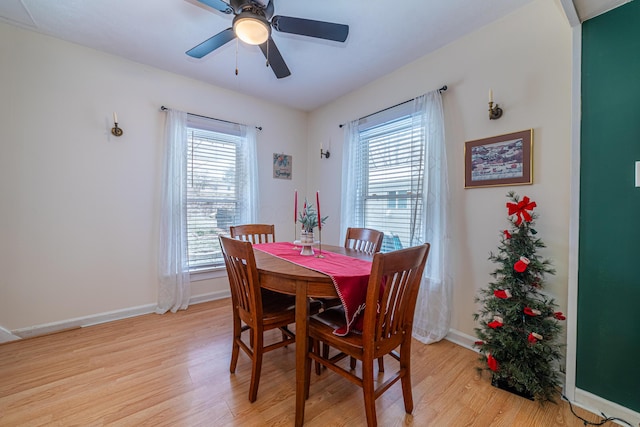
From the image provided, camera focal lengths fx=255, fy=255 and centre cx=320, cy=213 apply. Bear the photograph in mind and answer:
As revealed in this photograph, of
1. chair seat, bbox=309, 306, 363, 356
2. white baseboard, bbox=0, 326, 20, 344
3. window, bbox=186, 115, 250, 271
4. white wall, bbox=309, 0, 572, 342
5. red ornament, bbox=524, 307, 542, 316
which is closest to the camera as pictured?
chair seat, bbox=309, 306, 363, 356

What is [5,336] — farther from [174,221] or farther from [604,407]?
[604,407]

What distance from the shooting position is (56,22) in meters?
2.07

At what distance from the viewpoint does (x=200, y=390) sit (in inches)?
63.0

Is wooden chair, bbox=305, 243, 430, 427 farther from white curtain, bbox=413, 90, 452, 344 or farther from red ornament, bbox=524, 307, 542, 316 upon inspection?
white curtain, bbox=413, 90, 452, 344

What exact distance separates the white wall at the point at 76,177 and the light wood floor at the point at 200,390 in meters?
0.46

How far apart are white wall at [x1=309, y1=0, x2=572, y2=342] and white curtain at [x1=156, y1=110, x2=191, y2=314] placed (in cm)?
241

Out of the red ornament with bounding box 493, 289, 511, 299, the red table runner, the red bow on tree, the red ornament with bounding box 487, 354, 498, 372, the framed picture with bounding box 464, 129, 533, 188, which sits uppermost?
the framed picture with bounding box 464, 129, 533, 188

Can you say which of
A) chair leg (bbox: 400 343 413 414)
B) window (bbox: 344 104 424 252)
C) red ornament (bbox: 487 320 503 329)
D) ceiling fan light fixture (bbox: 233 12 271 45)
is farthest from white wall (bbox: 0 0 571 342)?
ceiling fan light fixture (bbox: 233 12 271 45)

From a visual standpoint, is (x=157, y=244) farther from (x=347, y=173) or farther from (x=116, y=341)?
(x=347, y=173)

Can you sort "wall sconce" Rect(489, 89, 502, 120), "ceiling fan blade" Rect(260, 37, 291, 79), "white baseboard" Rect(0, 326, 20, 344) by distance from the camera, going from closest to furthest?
"ceiling fan blade" Rect(260, 37, 291, 79)
"wall sconce" Rect(489, 89, 502, 120)
"white baseboard" Rect(0, 326, 20, 344)

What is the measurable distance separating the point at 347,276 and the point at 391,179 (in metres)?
1.70

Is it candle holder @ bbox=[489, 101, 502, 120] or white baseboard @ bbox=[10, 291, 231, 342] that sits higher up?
candle holder @ bbox=[489, 101, 502, 120]

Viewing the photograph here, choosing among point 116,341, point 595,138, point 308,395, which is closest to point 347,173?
point 595,138

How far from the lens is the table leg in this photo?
132 cm
